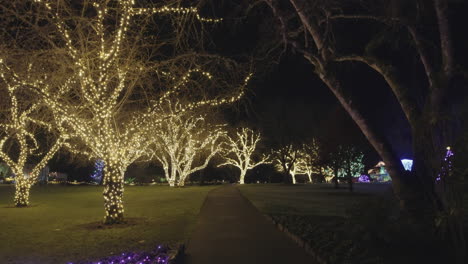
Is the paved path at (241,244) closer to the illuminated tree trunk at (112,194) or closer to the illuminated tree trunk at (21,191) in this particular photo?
the illuminated tree trunk at (112,194)

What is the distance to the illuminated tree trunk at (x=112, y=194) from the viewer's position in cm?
1375

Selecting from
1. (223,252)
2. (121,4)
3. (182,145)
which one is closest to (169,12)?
(121,4)

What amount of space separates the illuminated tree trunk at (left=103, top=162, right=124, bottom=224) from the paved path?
2786mm

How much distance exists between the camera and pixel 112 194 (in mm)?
13820

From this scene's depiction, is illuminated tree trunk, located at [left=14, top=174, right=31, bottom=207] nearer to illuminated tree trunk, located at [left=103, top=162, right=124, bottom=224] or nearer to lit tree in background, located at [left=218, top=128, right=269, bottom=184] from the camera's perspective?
illuminated tree trunk, located at [left=103, top=162, right=124, bottom=224]

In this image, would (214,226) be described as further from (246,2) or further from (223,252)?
(246,2)

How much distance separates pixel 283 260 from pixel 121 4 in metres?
9.09

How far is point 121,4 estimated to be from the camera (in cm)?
1272

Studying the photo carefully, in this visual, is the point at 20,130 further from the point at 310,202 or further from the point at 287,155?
the point at 287,155

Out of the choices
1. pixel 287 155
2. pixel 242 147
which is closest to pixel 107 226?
pixel 287 155

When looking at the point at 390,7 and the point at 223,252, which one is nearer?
the point at 223,252

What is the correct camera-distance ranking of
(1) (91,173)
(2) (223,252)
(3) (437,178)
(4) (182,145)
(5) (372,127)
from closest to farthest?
→ 1. (3) (437,178)
2. (2) (223,252)
3. (5) (372,127)
4. (4) (182,145)
5. (1) (91,173)

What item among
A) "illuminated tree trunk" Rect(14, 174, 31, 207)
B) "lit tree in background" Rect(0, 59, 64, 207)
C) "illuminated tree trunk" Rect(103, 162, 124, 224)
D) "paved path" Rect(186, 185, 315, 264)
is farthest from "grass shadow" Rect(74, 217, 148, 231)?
"illuminated tree trunk" Rect(14, 174, 31, 207)

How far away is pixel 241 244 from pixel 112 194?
601 centimetres
